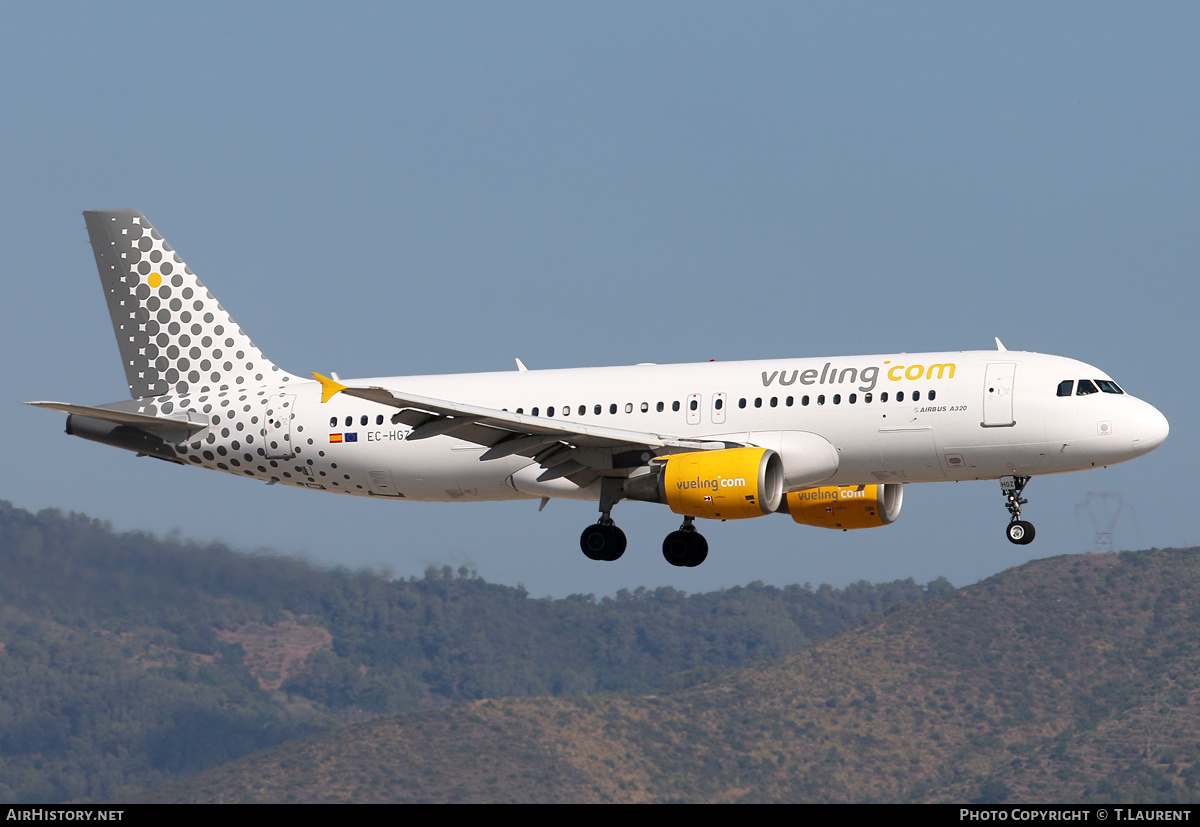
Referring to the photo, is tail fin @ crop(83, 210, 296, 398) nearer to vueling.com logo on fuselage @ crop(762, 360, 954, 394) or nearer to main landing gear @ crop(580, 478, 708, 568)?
main landing gear @ crop(580, 478, 708, 568)

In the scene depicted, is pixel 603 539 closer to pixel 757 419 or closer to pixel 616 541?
pixel 616 541

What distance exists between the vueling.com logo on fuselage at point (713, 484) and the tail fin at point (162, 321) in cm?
1305

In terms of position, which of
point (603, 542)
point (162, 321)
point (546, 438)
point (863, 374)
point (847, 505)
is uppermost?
point (162, 321)

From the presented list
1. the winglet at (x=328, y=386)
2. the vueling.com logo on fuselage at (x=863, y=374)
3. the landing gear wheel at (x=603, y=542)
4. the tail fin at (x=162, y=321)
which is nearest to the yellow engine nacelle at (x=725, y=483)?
the vueling.com logo on fuselage at (x=863, y=374)

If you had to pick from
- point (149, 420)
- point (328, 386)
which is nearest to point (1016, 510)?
point (328, 386)

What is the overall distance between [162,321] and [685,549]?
16.3 meters

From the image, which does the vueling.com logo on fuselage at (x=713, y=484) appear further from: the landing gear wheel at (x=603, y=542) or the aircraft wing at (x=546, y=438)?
the landing gear wheel at (x=603, y=542)

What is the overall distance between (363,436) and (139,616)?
134m

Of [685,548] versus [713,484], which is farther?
[685,548]

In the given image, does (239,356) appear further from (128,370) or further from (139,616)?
(139,616)

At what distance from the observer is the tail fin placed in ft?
149

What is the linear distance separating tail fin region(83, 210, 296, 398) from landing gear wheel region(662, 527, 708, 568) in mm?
11589

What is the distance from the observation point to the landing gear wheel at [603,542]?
41.0 metres

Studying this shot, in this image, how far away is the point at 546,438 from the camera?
39.3 metres
